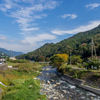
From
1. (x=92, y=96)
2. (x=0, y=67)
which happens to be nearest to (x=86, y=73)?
(x=92, y=96)

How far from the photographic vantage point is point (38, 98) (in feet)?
46.8

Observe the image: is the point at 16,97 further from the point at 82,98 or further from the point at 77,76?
the point at 77,76

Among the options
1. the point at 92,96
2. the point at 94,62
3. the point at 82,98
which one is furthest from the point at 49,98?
the point at 94,62

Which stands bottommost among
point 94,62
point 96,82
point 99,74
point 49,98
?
point 49,98

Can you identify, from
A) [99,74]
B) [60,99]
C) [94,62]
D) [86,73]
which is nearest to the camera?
[60,99]

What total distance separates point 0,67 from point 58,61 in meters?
24.4

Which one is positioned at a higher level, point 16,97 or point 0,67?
point 0,67

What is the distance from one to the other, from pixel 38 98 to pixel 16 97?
3.37m

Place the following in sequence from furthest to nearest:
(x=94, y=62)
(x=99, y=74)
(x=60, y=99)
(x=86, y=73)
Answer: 1. (x=94, y=62)
2. (x=86, y=73)
3. (x=99, y=74)
4. (x=60, y=99)

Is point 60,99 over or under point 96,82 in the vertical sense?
under

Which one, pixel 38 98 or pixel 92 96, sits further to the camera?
pixel 92 96

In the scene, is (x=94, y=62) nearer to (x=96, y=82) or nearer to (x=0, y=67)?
(x=96, y=82)

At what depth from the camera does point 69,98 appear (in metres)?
16.5

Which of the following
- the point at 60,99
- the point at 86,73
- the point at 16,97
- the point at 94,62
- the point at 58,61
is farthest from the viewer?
the point at 58,61
